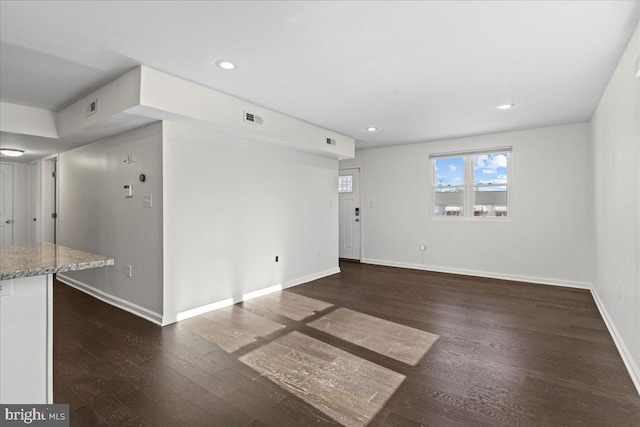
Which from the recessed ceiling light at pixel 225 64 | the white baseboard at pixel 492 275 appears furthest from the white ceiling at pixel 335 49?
the white baseboard at pixel 492 275

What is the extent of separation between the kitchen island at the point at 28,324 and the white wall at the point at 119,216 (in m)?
1.77

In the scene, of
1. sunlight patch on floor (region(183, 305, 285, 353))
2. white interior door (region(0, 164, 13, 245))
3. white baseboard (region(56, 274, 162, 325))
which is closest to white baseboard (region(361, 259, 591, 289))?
sunlight patch on floor (region(183, 305, 285, 353))

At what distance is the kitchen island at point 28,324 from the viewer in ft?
4.83

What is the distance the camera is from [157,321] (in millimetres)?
3367

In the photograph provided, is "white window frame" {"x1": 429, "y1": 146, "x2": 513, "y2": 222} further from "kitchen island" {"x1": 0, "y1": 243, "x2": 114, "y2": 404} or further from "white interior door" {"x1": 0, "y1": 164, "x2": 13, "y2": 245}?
"white interior door" {"x1": 0, "y1": 164, "x2": 13, "y2": 245}

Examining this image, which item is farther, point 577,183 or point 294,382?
point 577,183

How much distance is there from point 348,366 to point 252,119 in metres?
2.84

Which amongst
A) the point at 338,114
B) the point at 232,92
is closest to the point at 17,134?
the point at 232,92

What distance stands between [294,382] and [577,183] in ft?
16.5

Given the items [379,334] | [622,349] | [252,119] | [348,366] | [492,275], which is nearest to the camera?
[348,366]

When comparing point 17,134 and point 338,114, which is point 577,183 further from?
point 17,134

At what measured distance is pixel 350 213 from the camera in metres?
7.21

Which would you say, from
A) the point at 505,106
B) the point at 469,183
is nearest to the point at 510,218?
the point at 469,183

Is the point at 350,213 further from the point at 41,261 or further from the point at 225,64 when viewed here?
the point at 41,261
